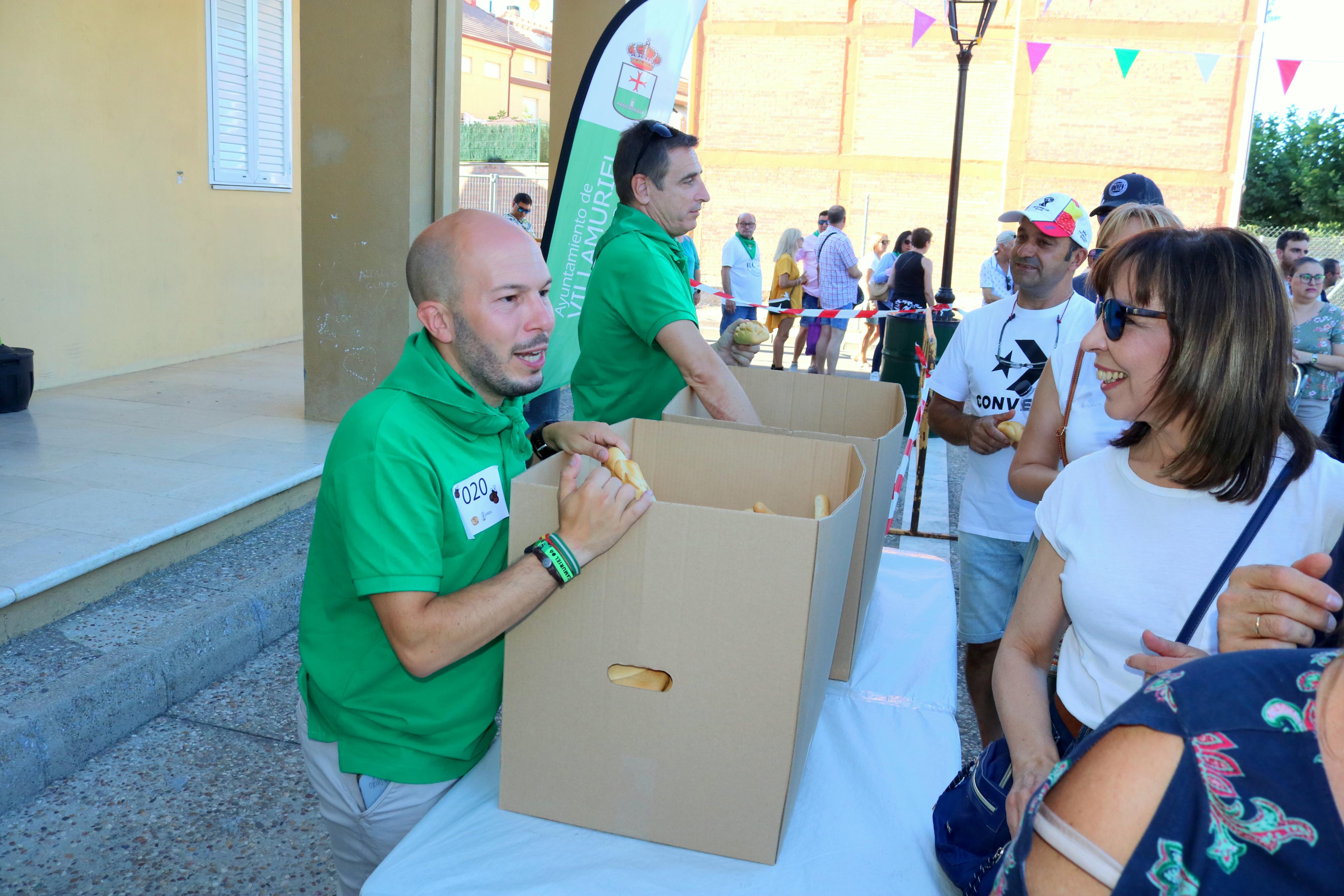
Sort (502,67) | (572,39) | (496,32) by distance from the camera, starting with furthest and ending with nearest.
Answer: (496,32), (502,67), (572,39)

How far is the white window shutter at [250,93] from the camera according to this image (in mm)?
8438

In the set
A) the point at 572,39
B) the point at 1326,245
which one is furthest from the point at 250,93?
→ the point at 1326,245

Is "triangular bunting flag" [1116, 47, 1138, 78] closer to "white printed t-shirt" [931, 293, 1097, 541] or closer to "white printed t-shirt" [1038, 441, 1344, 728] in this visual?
"white printed t-shirt" [931, 293, 1097, 541]

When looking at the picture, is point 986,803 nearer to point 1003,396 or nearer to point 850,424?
point 850,424

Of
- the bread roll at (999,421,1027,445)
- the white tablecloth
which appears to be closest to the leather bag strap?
the bread roll at (999,421,1027,445)

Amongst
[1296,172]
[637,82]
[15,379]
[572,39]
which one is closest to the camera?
[637,82]

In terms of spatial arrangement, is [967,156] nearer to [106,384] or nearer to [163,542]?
[106,384]

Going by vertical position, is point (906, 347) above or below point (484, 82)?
below

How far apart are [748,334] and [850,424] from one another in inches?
25.1

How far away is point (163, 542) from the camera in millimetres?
4148

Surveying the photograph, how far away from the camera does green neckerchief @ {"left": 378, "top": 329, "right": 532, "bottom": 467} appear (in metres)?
1.56

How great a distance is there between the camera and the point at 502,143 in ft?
107

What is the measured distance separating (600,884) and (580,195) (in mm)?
4883

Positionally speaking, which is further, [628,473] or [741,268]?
[741,268]
